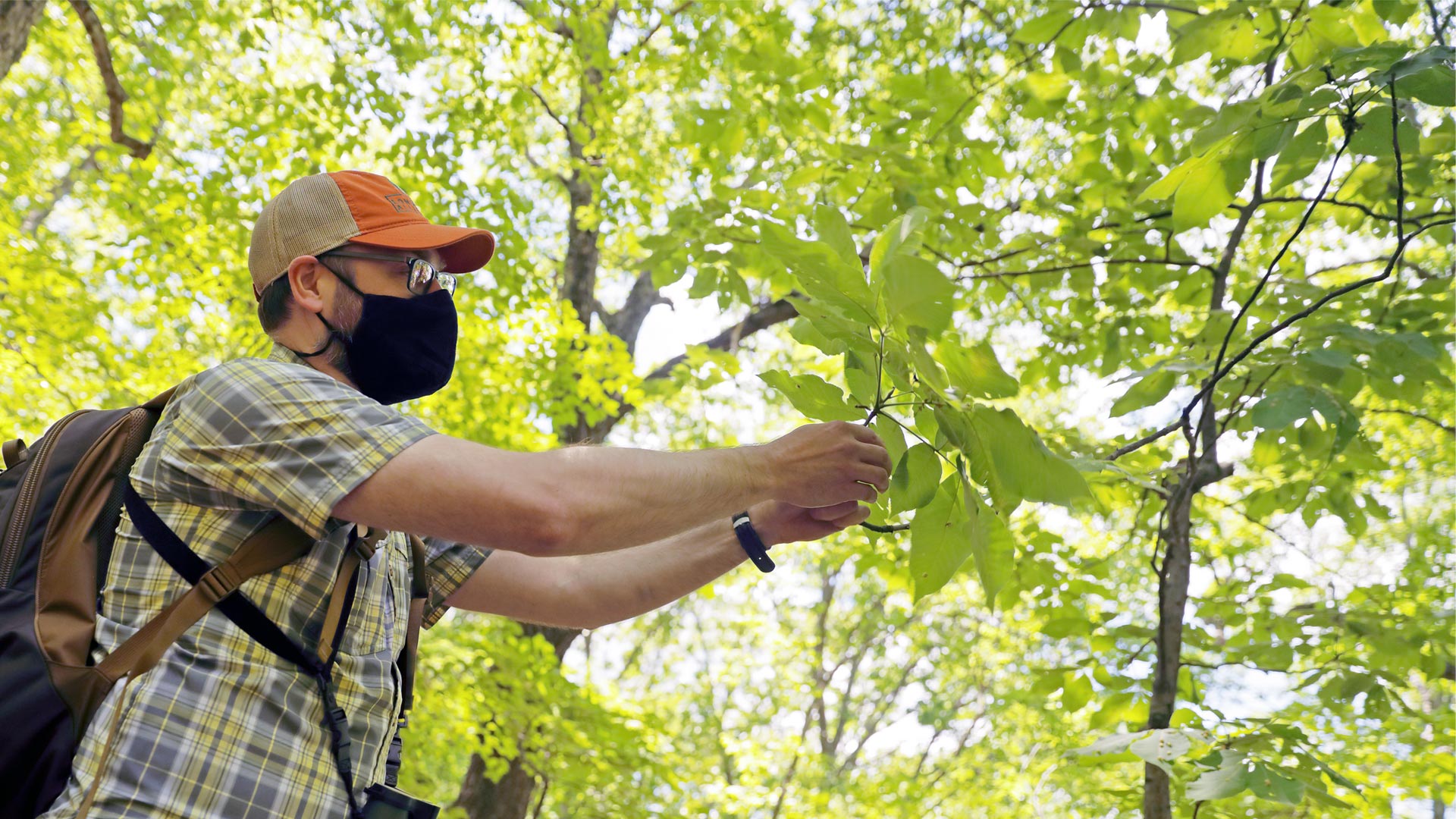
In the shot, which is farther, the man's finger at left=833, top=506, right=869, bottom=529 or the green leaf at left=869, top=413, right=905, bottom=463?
the man's finger at left=833, top=506, right=869, bottom=529

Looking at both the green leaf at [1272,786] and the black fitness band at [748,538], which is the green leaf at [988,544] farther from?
the green leaf at [1272,786]

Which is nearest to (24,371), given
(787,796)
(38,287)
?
(38,287)

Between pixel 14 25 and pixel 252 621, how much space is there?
14.4ft

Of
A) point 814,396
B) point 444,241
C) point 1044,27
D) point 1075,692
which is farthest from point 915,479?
point 1044,27

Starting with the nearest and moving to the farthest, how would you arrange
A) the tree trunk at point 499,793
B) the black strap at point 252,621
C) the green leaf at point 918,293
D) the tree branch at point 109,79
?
the green leaf at point 918,293 → the black strap at point 252,621 → the tree branch at point 109,79 → the tree trunk at point 499,793

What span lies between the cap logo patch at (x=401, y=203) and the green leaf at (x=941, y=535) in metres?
1.18

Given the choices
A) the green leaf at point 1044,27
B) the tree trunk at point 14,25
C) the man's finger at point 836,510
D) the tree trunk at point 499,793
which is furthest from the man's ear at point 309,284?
the tree trunk at point 499,793

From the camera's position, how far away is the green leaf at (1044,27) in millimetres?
3270

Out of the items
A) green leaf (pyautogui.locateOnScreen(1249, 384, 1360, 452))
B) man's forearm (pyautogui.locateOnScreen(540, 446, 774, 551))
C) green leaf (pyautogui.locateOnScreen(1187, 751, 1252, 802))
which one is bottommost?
green leaf (pyautogui.locateOnScreen(1187, 751, 1252, 802))

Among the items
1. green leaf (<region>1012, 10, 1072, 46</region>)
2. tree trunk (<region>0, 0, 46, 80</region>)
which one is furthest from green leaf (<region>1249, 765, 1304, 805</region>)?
tree trunk (<region>0, 0, 46, 80</region>)

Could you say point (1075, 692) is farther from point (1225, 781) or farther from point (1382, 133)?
point (1382, 133)

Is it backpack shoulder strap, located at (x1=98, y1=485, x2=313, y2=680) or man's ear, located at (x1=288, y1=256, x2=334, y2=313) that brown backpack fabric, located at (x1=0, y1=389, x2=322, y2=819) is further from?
man's ear, located at (x1=288, y1=256, x2=334, y2=313)

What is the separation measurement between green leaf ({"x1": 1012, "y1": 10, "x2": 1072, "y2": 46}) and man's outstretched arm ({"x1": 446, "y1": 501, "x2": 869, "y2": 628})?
2.18m

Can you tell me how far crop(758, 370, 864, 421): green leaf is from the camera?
1618 mm
